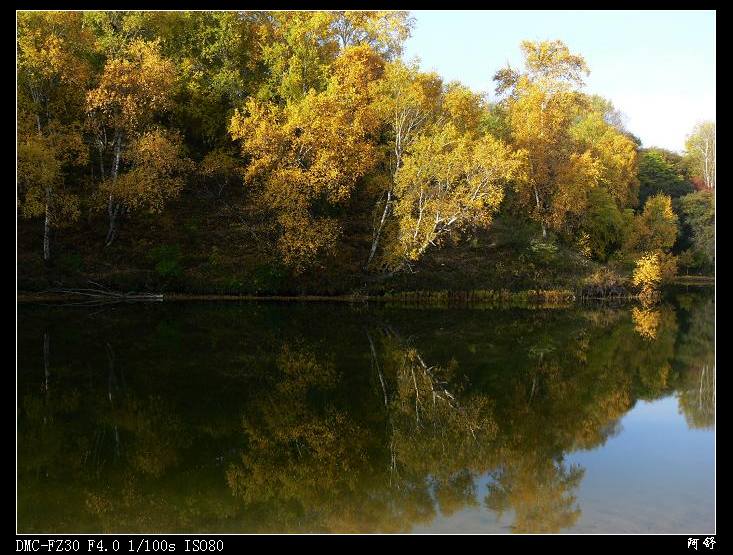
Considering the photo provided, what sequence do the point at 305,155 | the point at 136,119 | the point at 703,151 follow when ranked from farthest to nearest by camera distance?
the point at 703,151 < the point at 305,155 < the point at 136,119

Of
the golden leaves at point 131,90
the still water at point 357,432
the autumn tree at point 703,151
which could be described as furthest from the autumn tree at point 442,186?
the autumn tree at point 703,151

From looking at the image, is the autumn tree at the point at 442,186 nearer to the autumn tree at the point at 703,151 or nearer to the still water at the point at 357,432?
the still water at the point at 357,432

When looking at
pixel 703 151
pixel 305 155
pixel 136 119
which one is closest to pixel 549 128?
pixel 305 155

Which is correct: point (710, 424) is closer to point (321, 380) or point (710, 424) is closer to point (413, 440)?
point (413, 440)

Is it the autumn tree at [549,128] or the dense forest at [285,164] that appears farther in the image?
the autumn tree at [549,128]

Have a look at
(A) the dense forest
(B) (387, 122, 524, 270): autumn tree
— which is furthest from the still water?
(B) (387, 122, 524, 270): autumn tree

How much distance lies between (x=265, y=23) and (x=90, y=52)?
9.77m

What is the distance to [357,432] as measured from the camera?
11.9 metres

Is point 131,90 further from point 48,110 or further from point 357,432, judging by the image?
point 357,432

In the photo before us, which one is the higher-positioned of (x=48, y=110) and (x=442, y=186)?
(x=48, y=110)

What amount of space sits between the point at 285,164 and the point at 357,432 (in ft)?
75.7

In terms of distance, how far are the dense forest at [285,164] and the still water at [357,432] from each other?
1102cm

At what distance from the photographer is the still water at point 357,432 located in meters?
8.59

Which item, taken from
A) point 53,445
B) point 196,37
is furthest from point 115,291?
point 53,445
